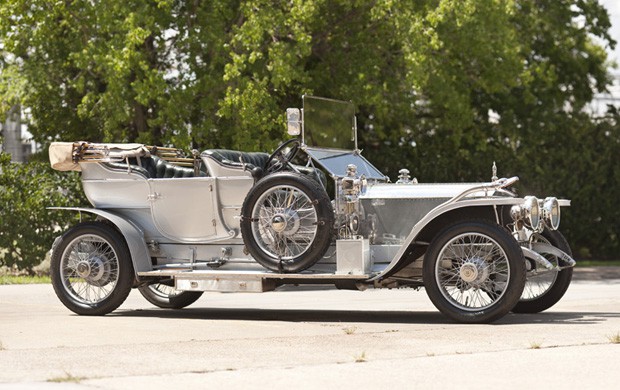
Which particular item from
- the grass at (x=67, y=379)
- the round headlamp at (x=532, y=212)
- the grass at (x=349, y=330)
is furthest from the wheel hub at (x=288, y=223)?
the grass at (x=67, y=379)

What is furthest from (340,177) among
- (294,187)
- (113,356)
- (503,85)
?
(503,85)

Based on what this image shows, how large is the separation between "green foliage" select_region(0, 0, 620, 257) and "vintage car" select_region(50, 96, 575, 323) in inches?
277

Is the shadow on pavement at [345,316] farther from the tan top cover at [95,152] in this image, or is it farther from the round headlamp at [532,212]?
the tan top cover at [95,152]

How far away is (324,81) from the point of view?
2112 centimetres

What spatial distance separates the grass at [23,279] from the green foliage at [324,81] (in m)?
2.95

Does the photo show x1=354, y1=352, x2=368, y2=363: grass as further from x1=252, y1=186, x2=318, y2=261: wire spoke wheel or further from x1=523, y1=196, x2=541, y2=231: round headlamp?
x1=523, y1=196, x2=541, y2=231: round headlamp

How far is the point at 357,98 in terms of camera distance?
20.5m

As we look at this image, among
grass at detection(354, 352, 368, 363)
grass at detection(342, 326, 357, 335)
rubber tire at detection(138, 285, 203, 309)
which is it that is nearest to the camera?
grass at detection(354, 352, 368, 363)

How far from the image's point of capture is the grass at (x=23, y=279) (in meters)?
17.3

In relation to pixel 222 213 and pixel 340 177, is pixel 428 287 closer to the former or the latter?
pixel 340 177

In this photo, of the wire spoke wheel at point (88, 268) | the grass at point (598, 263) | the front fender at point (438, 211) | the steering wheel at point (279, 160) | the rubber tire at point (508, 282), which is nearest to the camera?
the rubber tire at point (508, 282)

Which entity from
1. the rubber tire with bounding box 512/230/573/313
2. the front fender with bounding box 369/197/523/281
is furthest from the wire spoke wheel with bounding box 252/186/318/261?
the rubber tire with bounding box 512/230/573/313

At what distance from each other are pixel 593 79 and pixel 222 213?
18635 mm

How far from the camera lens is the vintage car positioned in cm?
1029
